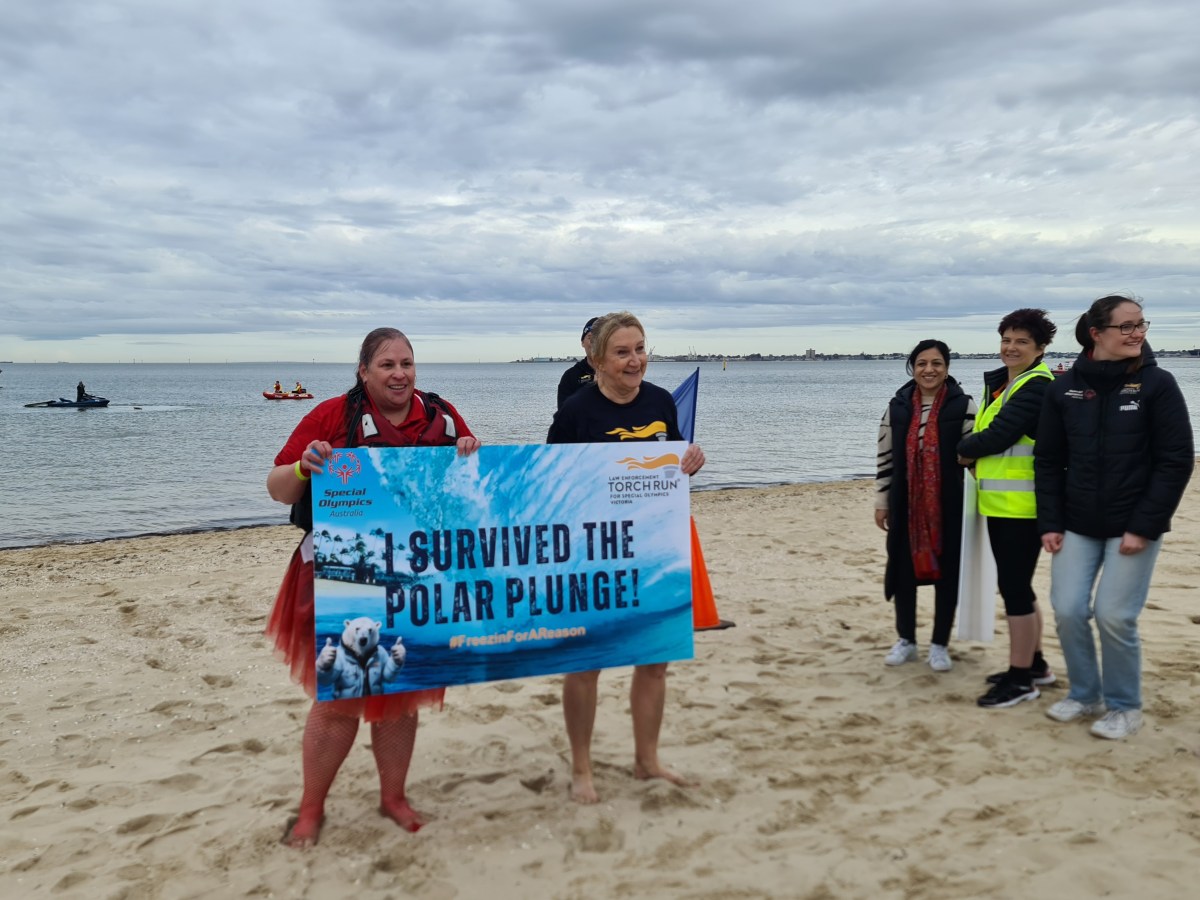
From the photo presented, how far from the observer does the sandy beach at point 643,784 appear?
10.6 ft

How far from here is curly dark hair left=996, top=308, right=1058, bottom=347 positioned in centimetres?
498

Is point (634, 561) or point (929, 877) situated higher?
point (634, 561)

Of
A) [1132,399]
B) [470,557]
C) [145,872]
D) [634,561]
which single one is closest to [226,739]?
[145,872]

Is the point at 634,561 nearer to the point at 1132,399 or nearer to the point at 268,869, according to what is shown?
the point at 268,869

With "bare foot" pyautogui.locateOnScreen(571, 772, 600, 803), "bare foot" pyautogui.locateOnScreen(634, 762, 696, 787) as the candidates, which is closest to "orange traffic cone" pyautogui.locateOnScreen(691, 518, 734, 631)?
"bare foot" pyautogui.locateOnScreen(634, 762, 696, 787)

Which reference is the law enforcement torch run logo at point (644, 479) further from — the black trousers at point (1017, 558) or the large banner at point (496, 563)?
the black trousers at point (1017, 558)

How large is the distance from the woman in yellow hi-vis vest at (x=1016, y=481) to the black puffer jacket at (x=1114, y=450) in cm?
29

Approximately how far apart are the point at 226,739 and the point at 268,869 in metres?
1.51

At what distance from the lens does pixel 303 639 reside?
3.42 metres

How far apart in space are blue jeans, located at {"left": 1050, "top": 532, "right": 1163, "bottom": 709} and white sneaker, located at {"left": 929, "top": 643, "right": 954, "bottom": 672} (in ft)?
2.95

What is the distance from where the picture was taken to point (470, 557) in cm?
349

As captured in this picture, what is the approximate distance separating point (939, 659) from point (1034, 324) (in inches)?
84.9

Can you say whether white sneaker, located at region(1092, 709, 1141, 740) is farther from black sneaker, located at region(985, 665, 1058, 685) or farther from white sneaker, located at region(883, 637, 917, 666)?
white sneaker, located at region(883, 637, 917, 666)

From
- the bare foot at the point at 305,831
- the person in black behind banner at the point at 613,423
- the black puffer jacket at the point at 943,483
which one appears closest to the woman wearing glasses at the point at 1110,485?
the black puffer jacket at the point at 943,483
